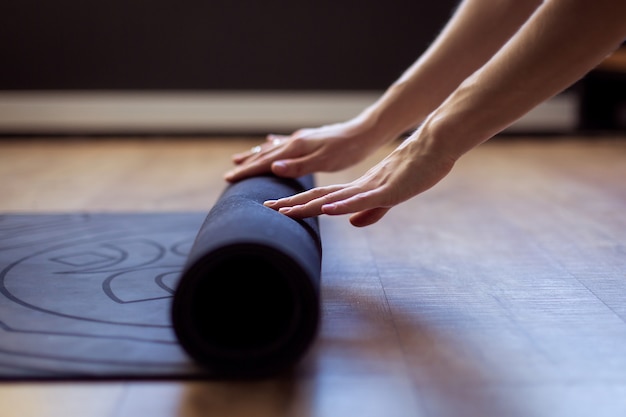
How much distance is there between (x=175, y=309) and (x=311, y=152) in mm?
643

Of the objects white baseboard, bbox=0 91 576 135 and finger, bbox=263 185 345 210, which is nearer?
→ finger, bbox=263 185 345 210

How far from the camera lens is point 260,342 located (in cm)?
95

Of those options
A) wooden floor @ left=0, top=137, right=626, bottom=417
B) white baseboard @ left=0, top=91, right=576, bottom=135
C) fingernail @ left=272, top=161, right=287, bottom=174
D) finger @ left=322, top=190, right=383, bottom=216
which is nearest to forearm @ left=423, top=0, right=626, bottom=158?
finger @ left=322, top=190, right=383, bottom=216

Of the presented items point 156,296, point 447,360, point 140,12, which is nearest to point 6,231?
point 156,296

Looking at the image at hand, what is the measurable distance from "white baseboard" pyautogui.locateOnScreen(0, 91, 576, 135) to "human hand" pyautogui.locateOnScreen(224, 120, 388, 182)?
5.64 feet

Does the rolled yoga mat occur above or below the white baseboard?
above

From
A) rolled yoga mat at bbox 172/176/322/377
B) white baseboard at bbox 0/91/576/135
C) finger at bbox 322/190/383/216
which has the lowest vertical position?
white baseboard at bbox 0/91/576/135

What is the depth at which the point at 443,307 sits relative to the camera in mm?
→ 1164

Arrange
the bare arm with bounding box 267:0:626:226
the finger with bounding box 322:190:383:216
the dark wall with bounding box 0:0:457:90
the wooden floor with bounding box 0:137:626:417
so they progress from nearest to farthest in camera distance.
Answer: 1. the wooden floor with bounding box 0:137:626:417
2. the bare arm with bounding box 267:0:626:226
3. the finger with bounding box 322:190:383:216
4. the dark wall with bounding box 0:0:457:90

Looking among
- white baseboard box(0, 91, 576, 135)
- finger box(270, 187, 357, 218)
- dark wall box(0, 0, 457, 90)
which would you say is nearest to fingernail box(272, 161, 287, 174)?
finger box(270, 187, 357, 218)

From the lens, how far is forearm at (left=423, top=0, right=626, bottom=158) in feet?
3.20

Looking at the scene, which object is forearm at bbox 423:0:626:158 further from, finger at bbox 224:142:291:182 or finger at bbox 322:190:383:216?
finger at bbox 224:142:291:182

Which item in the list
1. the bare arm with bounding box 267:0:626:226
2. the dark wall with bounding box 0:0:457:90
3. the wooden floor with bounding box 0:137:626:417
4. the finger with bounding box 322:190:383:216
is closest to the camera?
the wooden floor with bounding box 0:137:626:417

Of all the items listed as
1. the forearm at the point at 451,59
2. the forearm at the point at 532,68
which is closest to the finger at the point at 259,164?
the forearm at the point at 451,59
